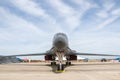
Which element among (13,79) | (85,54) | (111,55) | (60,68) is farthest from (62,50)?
(111,55)

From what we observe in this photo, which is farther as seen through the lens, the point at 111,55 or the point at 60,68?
the point at 111,55

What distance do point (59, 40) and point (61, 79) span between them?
12.8m

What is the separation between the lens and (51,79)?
1552cm

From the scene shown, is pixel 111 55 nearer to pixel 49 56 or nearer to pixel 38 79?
pixel 49 56

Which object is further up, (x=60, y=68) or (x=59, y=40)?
(x=59, y=40)

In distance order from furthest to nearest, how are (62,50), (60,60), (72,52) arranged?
1. (72,52)
2. (62,50)
3. (60,60)

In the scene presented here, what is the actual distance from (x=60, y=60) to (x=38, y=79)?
1035 centimetres

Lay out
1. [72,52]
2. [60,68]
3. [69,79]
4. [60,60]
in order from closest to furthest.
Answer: [69,79] < [60,68] < [60,60] < [72,52]

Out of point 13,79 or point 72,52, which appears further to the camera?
point 72,52

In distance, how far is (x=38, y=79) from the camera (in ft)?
51.0

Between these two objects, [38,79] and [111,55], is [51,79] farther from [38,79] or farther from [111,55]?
[111,55]

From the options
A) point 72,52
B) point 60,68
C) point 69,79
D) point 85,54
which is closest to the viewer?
point 69,79

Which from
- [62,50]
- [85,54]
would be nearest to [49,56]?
[85,54]

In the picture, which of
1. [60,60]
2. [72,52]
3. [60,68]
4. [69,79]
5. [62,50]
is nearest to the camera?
[69,79]
